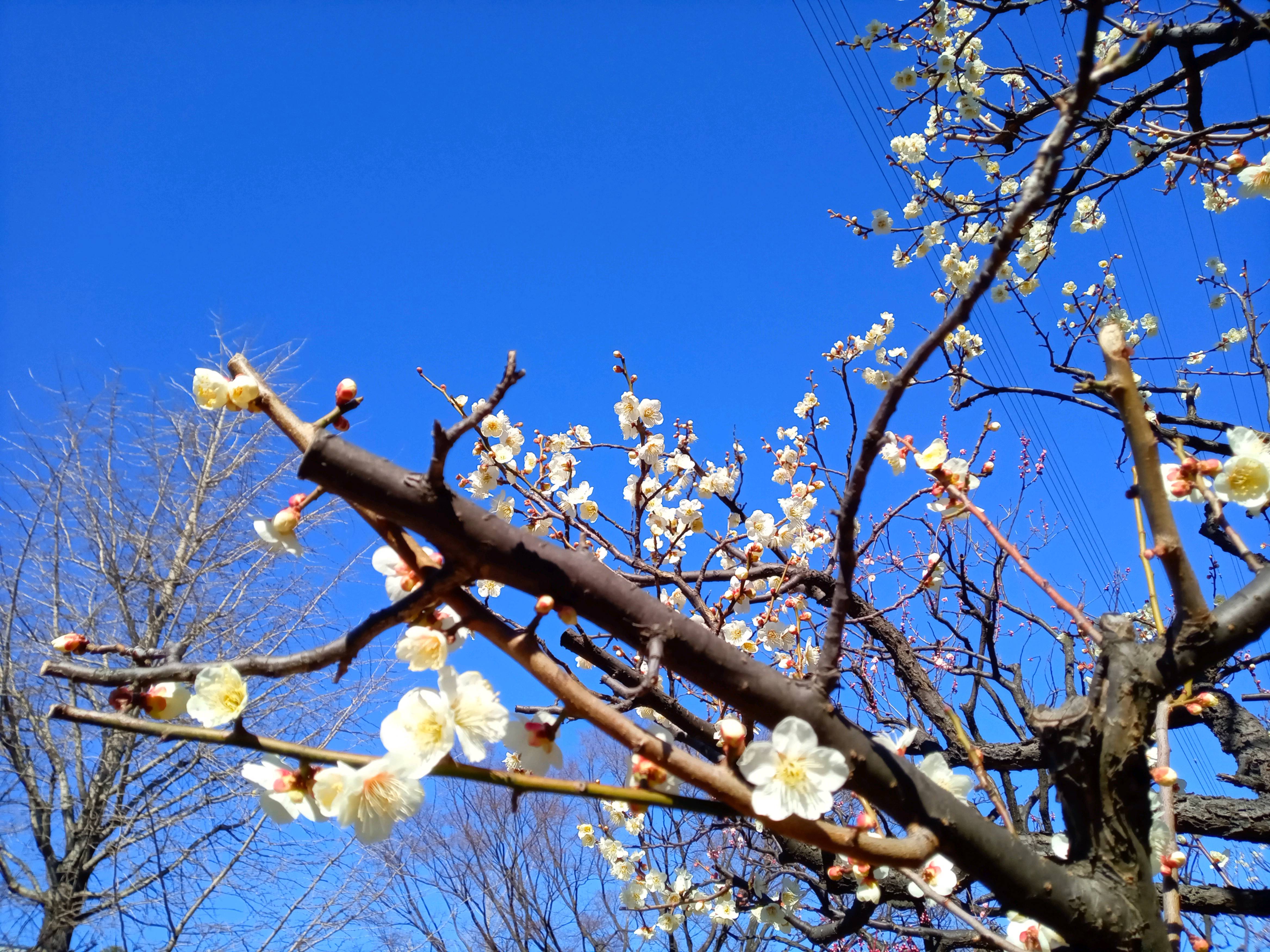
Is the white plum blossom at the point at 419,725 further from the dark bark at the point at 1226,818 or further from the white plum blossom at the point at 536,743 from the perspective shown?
the dark bark at the point at 1226,818

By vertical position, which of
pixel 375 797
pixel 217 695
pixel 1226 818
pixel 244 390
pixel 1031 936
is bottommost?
pixel 1031 936

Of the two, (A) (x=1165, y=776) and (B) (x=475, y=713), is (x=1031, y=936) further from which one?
(B) (x=475, y=713)

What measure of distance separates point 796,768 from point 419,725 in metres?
0.45

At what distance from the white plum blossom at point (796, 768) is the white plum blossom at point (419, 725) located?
345 mm

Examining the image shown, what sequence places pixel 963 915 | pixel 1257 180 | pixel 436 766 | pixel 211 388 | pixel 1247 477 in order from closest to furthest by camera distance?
pixel 436 766 < pixel 211 388 < pixel 1247 477 < pixel 963 915 < pixel 1257 180

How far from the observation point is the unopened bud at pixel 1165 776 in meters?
1.30

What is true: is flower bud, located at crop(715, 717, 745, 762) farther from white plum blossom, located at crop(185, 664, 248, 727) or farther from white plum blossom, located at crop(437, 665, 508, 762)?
white plum blossom, located at crop(185, 664, 248, 727)

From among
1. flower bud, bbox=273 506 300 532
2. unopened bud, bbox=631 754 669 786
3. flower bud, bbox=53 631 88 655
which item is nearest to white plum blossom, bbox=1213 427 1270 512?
unopened bud, bbox=631 754 669 786

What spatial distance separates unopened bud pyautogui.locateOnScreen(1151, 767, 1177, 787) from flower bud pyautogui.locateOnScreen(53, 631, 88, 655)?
173cm

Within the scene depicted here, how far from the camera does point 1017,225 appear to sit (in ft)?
2.32

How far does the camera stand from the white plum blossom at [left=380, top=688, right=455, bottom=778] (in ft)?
2.72

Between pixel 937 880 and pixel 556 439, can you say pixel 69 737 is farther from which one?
pixel 937 880

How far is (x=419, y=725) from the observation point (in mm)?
853

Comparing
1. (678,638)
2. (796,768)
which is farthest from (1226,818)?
(678,638)
